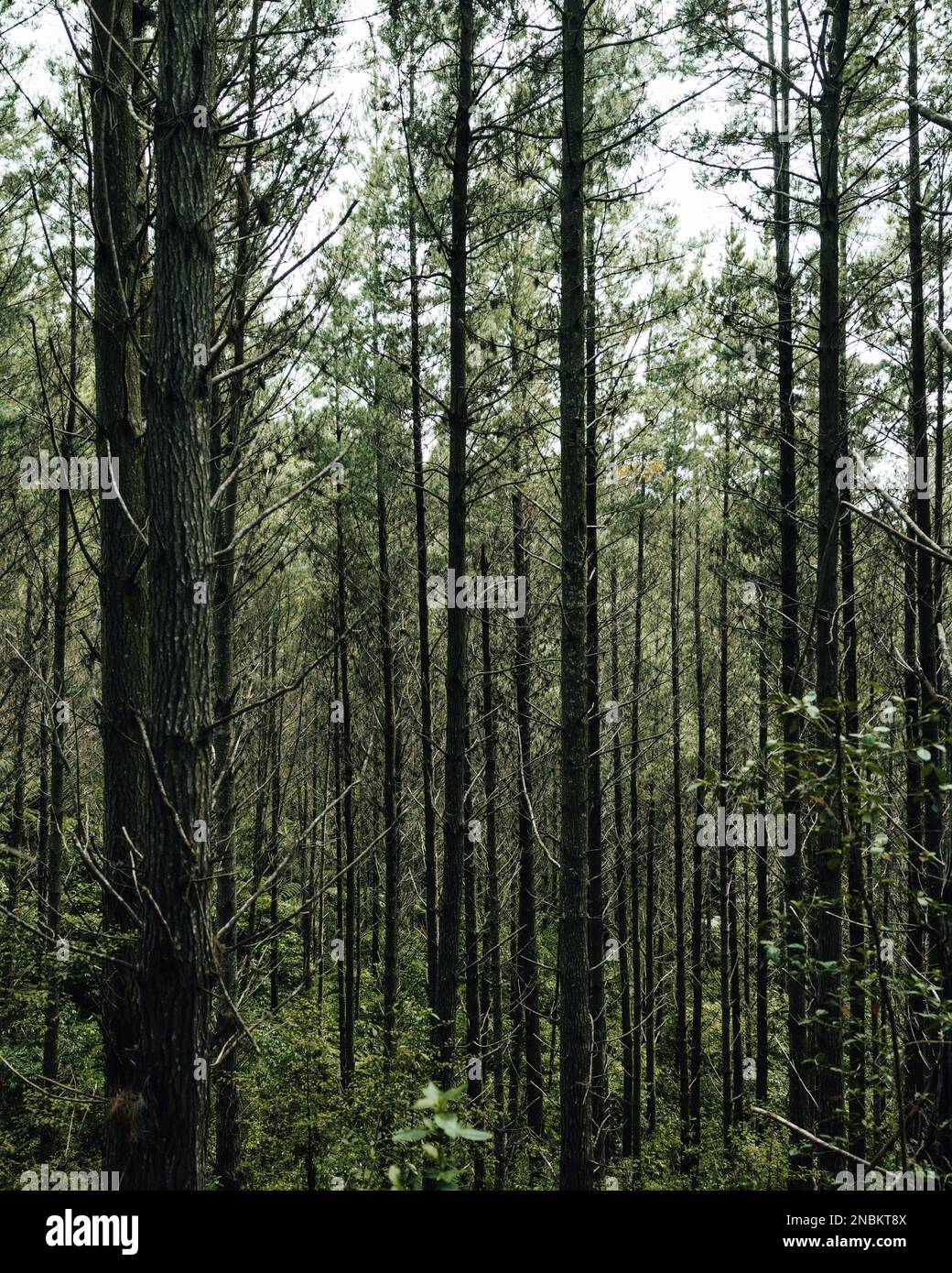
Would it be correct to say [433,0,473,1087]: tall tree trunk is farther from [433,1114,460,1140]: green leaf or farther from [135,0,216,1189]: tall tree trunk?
[433,1114,460,1140]: green leaf

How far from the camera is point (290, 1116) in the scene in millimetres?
8398

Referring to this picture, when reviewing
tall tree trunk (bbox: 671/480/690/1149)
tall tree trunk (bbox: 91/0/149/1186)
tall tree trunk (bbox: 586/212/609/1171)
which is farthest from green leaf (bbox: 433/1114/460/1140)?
tall tree trunk (bbox: 671/480/690/1149)

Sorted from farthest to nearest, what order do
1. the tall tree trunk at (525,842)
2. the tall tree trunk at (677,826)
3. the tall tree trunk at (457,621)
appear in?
the tall tree trunk at (677,826) → the tall tree trunk at (525,842) → the tall tree trunk at (457,621)

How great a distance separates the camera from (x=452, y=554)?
22.5 feet

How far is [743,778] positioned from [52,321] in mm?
8768

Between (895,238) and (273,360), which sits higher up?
(895,238)

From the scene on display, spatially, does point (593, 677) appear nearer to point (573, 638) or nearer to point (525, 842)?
point (525, 842)

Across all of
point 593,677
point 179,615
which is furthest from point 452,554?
point 179,615

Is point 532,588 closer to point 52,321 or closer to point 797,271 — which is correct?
point 797,271

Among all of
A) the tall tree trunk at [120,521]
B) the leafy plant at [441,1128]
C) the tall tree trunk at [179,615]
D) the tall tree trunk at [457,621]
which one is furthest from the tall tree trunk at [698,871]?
the leafy plant at [441,1128]

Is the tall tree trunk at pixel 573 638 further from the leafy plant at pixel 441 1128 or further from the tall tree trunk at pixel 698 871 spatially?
the tall tree trunk at pixel 698 871

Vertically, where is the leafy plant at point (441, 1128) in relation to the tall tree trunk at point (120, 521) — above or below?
below

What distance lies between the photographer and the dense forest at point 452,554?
276 cm
